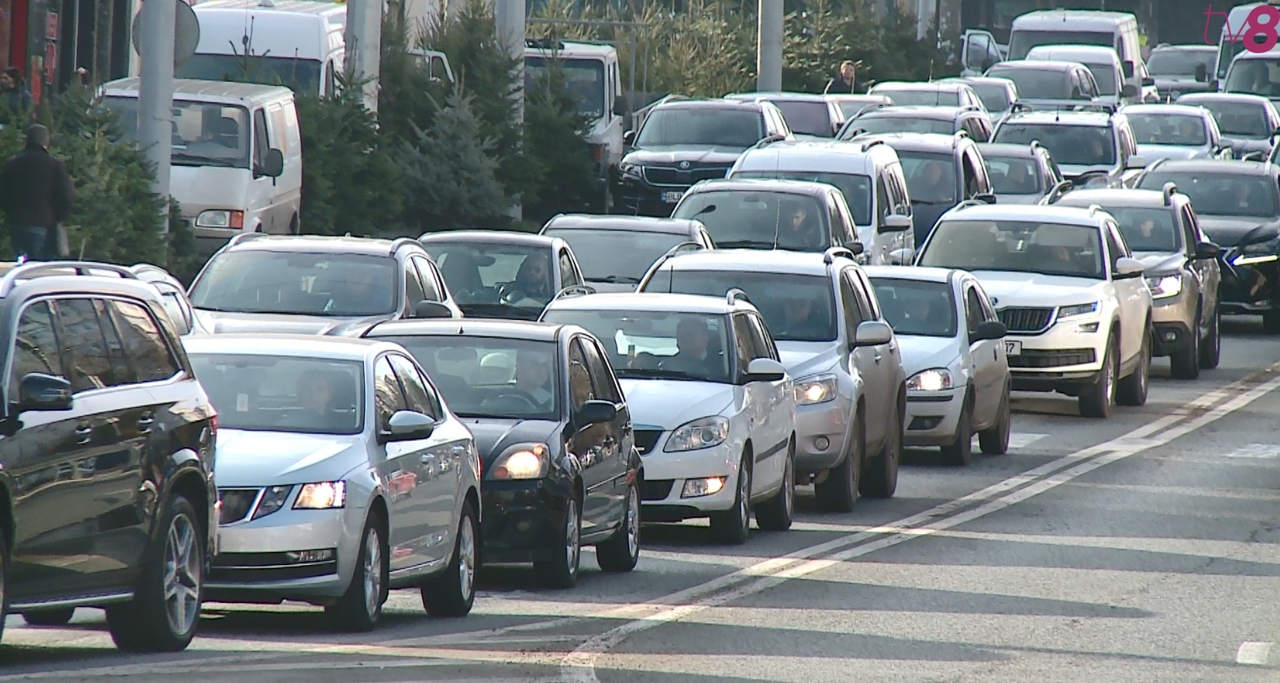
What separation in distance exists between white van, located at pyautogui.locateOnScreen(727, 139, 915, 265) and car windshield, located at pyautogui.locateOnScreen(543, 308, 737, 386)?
11018mm

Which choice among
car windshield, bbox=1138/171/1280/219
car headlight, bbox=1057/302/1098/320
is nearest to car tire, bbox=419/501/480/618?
car headlight, bbox=1057/302/1098/320

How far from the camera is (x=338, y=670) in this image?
10.2 metres

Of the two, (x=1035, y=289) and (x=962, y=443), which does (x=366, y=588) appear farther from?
(x=1035, y=289)

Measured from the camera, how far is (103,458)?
9852 mm

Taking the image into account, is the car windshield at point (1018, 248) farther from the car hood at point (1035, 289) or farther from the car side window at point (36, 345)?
the car side window at point (36, 345)

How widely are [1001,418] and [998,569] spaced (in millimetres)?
7026

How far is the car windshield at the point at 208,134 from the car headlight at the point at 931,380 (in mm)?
8252

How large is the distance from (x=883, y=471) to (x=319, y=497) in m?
8.08

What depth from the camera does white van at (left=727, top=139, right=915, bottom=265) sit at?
27828mm

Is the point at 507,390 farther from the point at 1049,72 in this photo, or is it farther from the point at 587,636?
the point at 1049,72

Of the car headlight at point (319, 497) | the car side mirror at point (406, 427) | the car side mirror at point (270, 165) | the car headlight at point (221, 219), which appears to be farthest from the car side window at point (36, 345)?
the car side mirror at point (270, 165)

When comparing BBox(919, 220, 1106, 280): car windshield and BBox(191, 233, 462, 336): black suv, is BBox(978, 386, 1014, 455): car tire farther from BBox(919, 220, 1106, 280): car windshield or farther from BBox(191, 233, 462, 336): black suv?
BBox(191, 233, 462, 336): black suv

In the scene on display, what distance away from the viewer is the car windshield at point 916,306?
2133cm

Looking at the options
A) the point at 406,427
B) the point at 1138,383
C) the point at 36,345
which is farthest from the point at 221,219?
the point at 36,345
